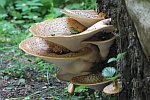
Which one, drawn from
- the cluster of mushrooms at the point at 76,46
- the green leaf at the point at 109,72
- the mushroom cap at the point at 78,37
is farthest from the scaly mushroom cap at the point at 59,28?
the green leaf at the point at 109,72

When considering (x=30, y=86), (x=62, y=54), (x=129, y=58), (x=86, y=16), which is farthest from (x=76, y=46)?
(x=30, y=86)

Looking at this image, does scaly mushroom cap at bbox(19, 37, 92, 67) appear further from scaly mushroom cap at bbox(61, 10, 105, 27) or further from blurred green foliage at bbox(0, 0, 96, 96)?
blurred green foliage at bbox(0, 0, 96, 96)

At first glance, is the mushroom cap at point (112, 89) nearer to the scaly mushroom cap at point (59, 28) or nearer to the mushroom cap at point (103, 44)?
the mushroom cap at point (103, 44)

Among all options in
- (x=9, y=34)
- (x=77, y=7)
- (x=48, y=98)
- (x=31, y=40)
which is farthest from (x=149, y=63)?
(x=77, y=7)

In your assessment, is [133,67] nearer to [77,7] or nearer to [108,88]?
[108,88]

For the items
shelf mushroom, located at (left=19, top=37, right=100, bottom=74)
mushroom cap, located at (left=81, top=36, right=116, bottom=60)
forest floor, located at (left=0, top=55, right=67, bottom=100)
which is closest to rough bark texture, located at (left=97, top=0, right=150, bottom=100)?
mushroom cap, located at (left=81, top=36, right=116, bottom=60)

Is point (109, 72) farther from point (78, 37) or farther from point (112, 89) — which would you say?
point (78, 37)
